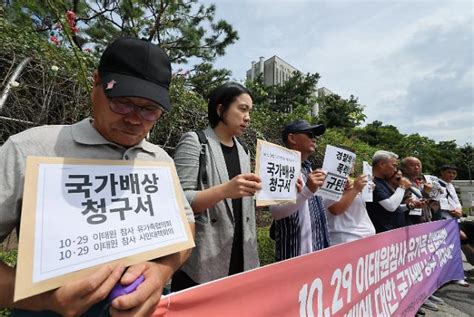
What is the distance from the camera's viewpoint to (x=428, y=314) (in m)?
3.82

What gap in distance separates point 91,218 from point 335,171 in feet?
6.69

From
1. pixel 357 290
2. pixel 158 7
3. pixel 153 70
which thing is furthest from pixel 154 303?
pixel 158 7

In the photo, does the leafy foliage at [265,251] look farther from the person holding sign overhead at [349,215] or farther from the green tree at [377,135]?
the green tree at [377,135]

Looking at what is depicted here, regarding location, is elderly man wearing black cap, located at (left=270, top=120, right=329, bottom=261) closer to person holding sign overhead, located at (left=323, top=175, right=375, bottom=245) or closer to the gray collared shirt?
person holding sign overhead, located at (left=323, top=175, right=375, bottom=245)

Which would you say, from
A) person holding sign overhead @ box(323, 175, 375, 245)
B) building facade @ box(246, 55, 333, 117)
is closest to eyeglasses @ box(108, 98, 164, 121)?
person holding sign overhead @ box(323, 175, 375, 245)

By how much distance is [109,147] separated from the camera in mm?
1082

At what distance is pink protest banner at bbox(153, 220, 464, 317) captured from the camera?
4.36 ft

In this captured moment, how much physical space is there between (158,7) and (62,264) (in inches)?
343

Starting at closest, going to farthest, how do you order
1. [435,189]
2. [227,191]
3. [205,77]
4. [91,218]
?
[91,218], [227,191], [435,189], [205,77]

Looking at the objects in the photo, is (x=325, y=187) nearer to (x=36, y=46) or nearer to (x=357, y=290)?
(x=357, y=290)

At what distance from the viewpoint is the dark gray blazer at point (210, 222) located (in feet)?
5.28

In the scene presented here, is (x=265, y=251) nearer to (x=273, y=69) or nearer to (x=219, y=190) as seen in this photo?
(x=219, y=190)

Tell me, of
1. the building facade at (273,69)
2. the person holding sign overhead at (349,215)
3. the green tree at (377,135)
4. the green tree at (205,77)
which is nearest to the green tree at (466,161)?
the green tree at (377,135)

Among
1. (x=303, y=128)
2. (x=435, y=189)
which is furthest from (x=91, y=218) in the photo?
(x=435, y=189)
